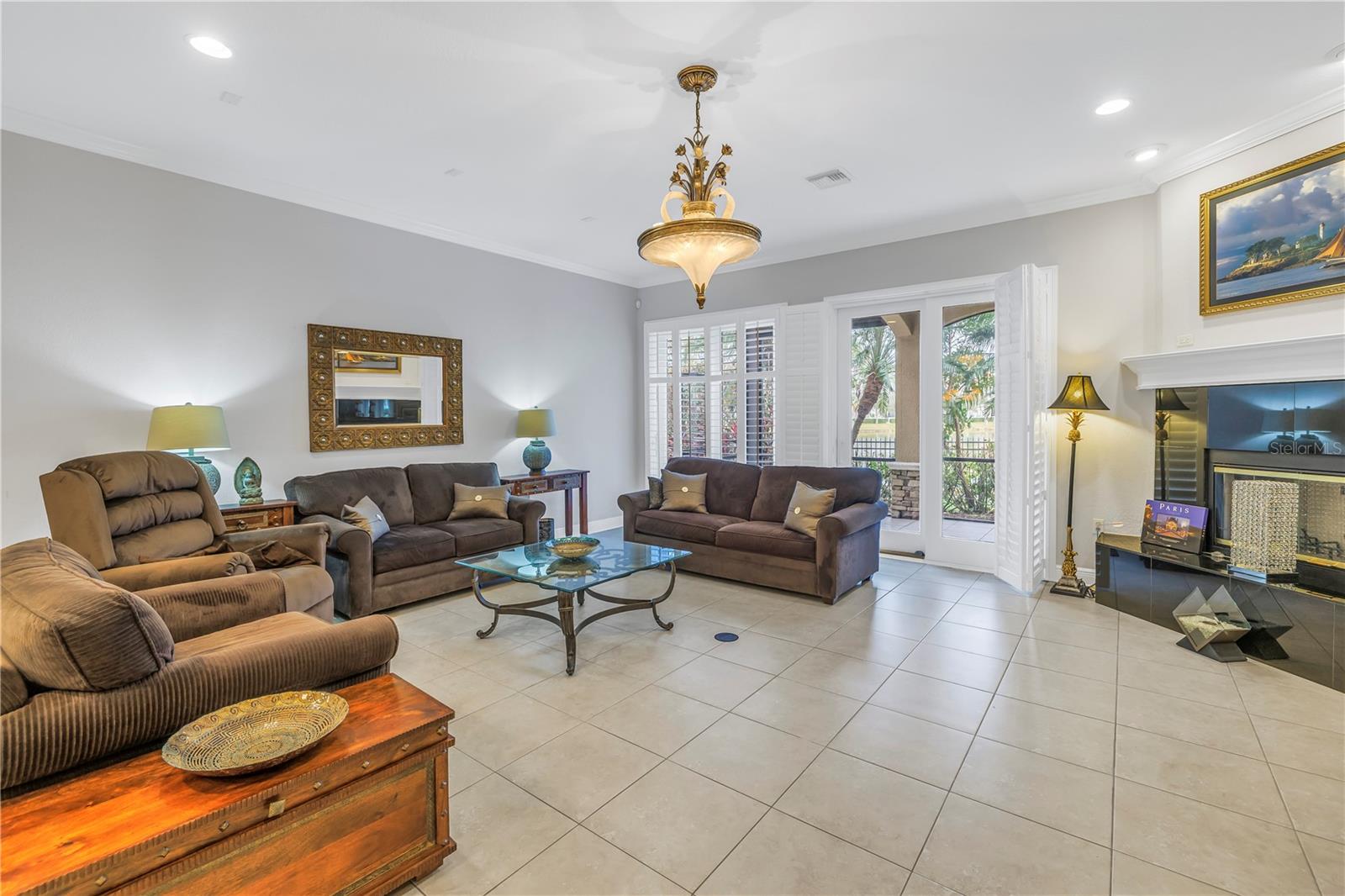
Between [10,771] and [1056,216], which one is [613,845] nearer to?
[10,771]

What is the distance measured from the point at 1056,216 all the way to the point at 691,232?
11.0 feet

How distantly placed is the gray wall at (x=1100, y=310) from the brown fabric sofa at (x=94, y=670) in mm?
4754

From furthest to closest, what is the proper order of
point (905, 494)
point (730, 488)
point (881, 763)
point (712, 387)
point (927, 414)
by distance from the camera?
1. point (712, 387)
2. point (905, 494)
3. point (730, 488)
4. point (927, 414)
5. point (881, 763)

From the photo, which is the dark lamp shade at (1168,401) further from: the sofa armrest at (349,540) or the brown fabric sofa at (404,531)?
the sofa armrest at (349,540)

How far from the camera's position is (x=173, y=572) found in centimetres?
270

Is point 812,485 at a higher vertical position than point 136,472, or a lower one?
lower

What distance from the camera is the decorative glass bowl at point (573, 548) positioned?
3557mm

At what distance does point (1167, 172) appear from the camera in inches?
156

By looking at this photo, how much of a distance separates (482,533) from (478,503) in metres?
0.45

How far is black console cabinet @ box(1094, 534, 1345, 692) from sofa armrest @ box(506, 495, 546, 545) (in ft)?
13.6

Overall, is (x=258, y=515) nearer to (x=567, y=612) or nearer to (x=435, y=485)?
(x=435, y=485)

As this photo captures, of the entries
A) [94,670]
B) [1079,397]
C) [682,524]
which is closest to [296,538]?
[94,670]

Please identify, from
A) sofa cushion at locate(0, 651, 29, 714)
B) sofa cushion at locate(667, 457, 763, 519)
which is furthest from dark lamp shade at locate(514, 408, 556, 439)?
sofa cushion at locate(0, 651, 29, 714)

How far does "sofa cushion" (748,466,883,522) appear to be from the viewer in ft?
15.7
